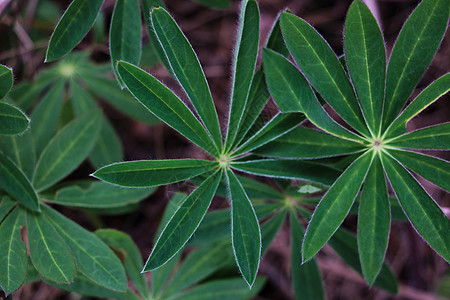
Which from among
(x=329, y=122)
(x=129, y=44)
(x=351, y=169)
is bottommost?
(x=351, y=169)

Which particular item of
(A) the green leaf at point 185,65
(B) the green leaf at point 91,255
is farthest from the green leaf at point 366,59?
(B) the green leaf at point 91,255

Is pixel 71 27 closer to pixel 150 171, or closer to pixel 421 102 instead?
pixel 150 171

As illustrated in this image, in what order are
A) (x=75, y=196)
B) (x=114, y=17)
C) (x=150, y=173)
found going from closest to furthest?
(x=150, y=173)
(x=114, y=17)
(x=75, y=196)

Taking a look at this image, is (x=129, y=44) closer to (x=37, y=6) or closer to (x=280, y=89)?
(x=280, y=89)

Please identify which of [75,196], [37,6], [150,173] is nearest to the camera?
[150,173]

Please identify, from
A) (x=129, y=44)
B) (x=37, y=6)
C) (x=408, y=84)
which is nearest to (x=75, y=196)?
(x=129, y=44)

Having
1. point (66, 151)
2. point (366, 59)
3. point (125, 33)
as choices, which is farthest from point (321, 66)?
point (66, 151)
